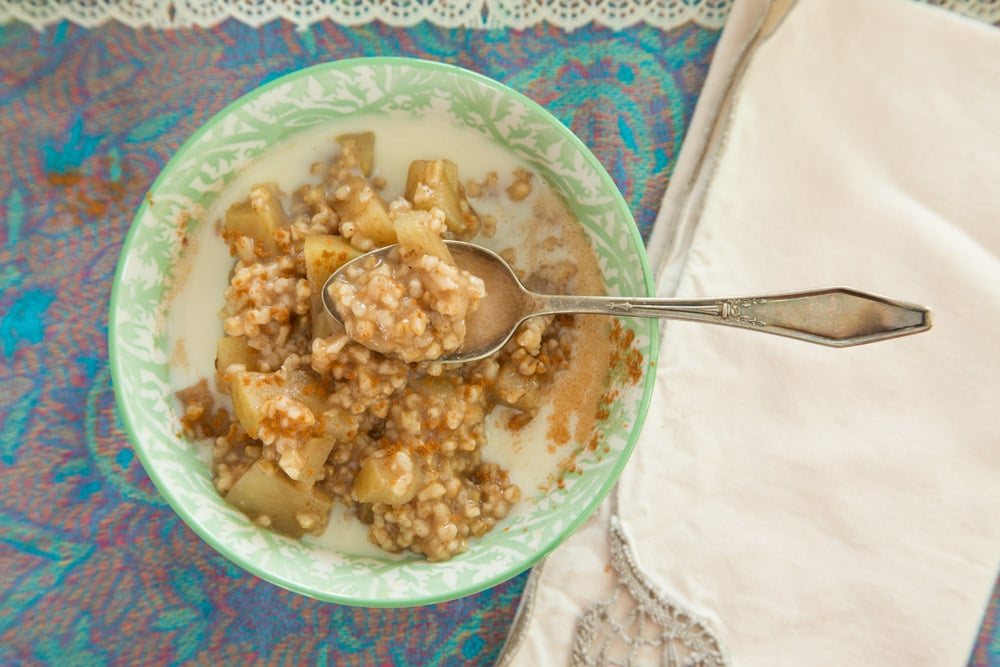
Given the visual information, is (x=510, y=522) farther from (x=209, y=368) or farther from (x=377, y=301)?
(x=209, y=368)

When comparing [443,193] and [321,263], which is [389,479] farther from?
[443,193]

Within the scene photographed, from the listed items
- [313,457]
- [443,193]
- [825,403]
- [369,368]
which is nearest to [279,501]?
[313,457]

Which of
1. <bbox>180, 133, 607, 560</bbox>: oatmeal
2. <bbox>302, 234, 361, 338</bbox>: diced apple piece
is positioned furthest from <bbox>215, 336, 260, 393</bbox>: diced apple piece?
<bbox>302, 234, 361, 338</bbox>: diced apple piece

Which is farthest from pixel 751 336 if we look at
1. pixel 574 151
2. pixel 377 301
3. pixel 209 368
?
pixel 209 368

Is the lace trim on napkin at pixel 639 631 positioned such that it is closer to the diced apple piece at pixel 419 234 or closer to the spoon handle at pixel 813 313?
the spoon handle at pixel 813 313

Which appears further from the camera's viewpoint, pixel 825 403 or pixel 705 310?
pixel 825 403

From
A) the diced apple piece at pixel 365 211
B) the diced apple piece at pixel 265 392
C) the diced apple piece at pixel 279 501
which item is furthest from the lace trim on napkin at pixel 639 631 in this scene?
the diced apple piece at pixel 365 211
